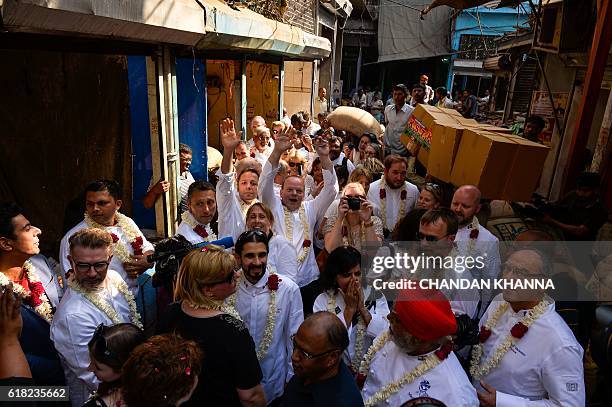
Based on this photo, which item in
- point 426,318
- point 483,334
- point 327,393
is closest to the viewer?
point 327,393

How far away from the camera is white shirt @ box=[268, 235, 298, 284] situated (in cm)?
367

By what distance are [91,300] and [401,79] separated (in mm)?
27625

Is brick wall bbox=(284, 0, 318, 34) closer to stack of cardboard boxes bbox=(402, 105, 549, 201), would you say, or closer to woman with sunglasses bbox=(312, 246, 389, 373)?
stack of cardboard boxes bbox=(402, 105, 549, 201)

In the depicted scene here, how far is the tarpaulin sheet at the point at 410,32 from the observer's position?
23.2 meters

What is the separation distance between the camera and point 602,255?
4406 millimetres

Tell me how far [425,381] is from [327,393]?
1.73 feet

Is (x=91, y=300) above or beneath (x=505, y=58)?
beneath

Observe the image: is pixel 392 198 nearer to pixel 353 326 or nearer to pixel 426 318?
pixel 353 326

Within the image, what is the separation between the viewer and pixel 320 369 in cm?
202

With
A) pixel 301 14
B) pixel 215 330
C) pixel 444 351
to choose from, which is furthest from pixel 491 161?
pixel 301 14

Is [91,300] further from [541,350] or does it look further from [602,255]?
[602,255]

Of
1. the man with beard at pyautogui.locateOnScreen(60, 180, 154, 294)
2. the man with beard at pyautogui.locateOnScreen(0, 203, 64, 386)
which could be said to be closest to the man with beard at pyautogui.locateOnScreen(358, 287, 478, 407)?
the man with beard at pyautogui.locateOnScreen(0, 203, 64, 386)

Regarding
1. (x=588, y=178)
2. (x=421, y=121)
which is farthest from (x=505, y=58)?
(x=588, y=178)

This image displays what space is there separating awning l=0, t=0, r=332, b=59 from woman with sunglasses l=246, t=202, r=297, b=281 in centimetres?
190
